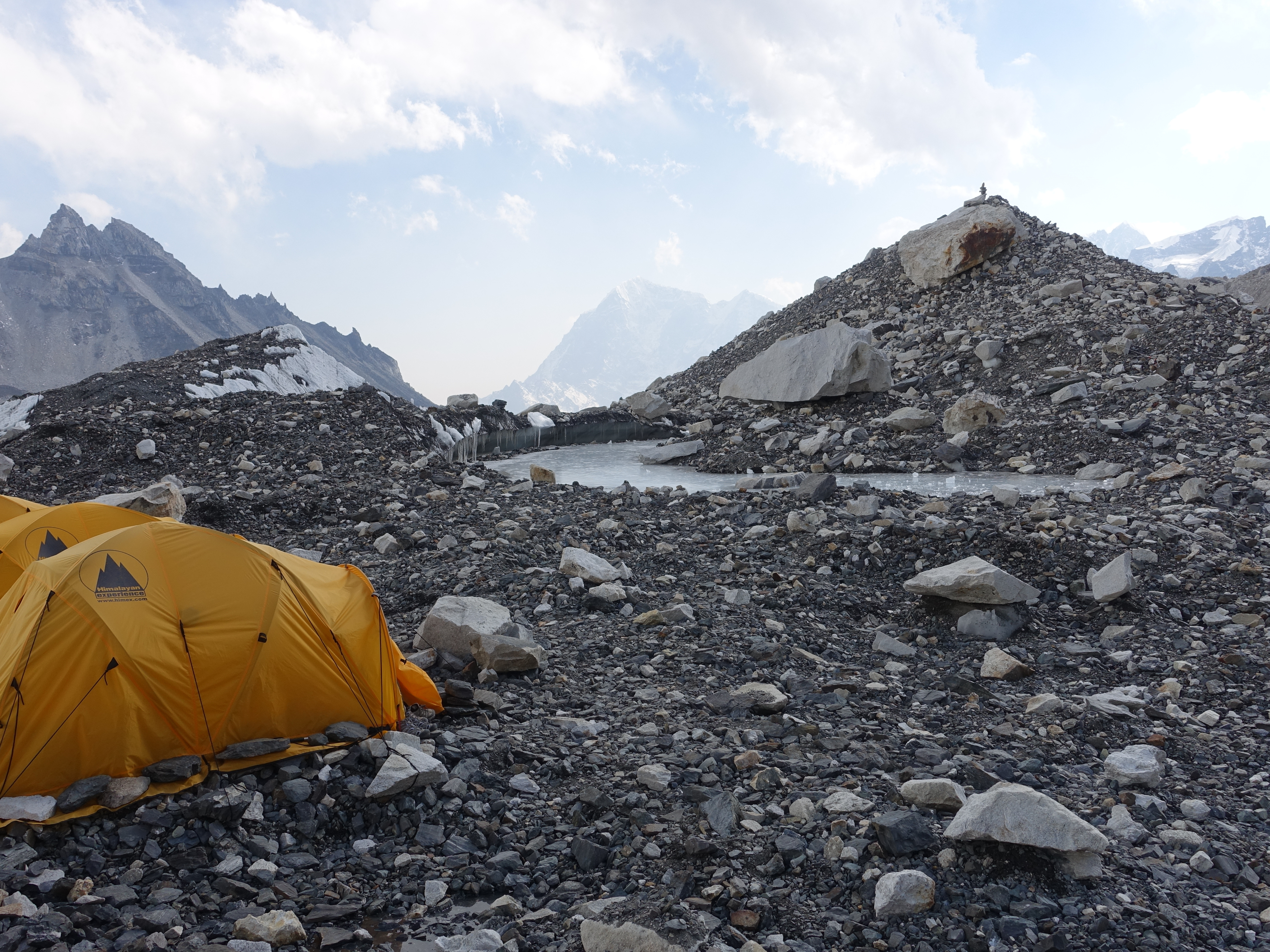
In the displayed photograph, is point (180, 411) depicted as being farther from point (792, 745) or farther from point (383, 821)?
point (792, 745)

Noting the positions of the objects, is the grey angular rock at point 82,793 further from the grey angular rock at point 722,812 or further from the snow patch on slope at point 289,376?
the snow patch on slope at point 289,376

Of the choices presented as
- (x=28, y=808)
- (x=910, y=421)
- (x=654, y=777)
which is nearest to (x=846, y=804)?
(x=654, y=777)

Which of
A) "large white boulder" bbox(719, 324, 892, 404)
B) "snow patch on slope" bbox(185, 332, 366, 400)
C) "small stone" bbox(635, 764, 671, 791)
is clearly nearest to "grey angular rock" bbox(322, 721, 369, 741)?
"small stone" bbox(635, 764, 671, 791)

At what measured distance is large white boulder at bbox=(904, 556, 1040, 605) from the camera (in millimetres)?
6824

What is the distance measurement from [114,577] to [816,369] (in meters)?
16.5

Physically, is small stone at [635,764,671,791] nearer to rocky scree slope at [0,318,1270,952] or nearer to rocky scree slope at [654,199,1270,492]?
rocky scree slope at [0,318,1270,952]

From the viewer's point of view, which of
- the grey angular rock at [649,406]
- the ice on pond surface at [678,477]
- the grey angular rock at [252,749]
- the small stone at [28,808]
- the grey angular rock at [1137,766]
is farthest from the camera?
the grey angular rock at [649,406]

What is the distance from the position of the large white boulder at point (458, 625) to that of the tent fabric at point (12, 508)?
4.77 metres

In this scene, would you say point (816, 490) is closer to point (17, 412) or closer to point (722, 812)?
point (722, 812)

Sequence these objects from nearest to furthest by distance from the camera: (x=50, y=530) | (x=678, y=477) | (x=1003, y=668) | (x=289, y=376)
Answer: (x=1003, y=668) < (x=50, y=530) < (x=678, y=477) < (x=289, y=376)

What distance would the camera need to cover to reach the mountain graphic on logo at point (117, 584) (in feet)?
14.9

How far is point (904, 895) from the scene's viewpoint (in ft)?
11.0

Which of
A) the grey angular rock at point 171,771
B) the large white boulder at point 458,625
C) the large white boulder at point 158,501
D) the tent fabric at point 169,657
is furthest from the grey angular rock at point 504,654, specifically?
the large white boulder at point 158,501

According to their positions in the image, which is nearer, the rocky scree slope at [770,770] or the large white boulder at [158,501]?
the rocky scree slope at [770,770]
